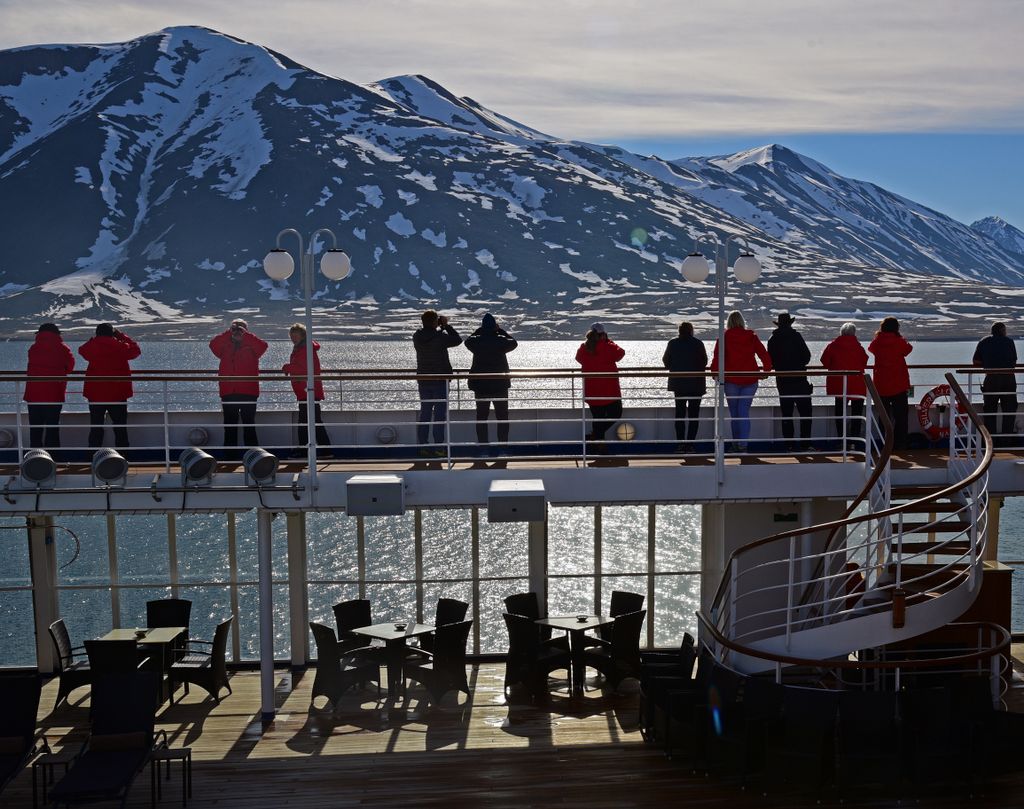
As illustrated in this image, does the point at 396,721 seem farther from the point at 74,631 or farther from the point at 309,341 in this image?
the point at 74,631

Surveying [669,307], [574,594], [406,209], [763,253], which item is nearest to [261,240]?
[406,209]

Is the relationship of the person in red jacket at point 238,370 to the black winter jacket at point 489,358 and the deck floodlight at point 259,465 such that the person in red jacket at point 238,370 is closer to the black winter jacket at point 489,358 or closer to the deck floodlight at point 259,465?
the deck floodlight at point 259,465

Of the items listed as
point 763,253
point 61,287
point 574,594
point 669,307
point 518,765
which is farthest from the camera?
point 763,253

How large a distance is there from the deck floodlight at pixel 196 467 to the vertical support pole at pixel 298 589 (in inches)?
91.3

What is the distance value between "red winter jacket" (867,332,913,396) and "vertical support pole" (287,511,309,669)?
684cm

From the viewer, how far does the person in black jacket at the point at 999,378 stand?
41.1 ft

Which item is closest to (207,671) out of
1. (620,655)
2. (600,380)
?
(620,655)

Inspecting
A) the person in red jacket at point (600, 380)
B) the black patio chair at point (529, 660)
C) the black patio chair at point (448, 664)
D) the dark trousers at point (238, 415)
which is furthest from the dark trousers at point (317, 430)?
the person in red jacket at point (600, 380)

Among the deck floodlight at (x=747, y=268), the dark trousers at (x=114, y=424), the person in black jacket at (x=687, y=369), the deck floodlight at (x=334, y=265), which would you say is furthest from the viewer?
the person in black jacket at (x=687, y=369)

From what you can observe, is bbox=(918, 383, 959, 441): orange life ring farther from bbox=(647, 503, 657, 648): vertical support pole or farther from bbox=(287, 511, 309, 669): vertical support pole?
bbox=(287, 511, 309, 669): vertical support pole

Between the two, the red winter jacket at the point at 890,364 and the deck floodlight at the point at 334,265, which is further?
the red winter jacket at the point at 890,364

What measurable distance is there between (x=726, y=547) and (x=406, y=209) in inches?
7539

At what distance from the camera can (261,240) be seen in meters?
195

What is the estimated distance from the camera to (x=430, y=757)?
1045 centimetres
